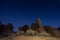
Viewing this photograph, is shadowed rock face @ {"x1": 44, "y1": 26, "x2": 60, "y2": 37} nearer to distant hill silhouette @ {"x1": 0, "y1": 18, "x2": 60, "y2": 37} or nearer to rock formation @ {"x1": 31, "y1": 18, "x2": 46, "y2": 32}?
distant hill silhouette @ {"x1": 0, "y1": 18, "x2": 60, "y2": 37}

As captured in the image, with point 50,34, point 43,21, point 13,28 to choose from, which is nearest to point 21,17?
point 13,28

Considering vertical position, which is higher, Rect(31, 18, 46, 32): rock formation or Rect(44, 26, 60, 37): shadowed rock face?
Rect(31, 18, 46, 32): rock formation

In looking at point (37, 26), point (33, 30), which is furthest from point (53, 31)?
point (33, 30)

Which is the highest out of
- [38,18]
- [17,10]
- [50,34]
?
[17,10]

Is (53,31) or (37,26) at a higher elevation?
(37,26)

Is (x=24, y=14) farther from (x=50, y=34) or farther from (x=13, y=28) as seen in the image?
(x=50, y=34)

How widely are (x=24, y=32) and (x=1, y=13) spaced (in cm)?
104

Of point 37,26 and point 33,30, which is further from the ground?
point 37,26

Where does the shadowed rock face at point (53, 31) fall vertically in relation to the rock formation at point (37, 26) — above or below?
below

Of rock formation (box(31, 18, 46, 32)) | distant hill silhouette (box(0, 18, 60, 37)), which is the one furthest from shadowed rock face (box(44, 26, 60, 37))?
rock formation (box(31, 18, 46, 32))

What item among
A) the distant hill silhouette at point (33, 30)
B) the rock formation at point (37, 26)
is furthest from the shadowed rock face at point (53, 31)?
the rock formation at point (37, 26)

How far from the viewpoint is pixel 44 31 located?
455 centimetres

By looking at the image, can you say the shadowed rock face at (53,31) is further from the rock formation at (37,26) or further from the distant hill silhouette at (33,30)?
A: the rock formation at (37,26)

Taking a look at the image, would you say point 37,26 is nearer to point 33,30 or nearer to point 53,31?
point 33,30
